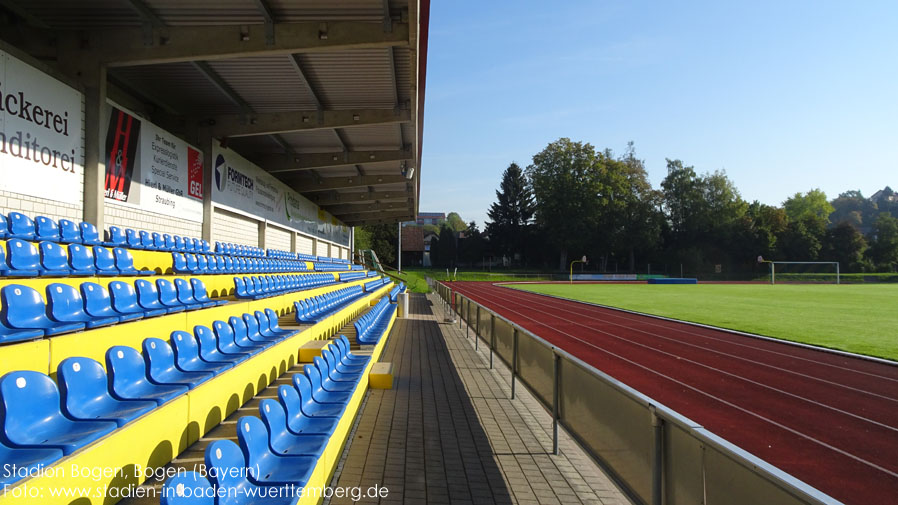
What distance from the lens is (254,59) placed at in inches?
447

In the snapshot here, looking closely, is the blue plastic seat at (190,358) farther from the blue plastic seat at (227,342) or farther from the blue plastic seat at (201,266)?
the blue plastic seat at (201,266)

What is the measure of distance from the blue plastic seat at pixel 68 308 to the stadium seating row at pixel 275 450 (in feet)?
Answer: 6.09

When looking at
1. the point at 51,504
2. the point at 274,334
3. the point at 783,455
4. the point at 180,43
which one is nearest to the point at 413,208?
the point at 180,43

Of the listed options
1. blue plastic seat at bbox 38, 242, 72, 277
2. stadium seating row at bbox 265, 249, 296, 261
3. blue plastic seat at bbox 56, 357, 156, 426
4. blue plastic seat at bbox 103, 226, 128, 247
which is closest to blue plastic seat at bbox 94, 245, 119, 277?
blue plastic seat at bbox 38, 242, 72, 277

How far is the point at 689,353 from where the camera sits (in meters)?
10.7

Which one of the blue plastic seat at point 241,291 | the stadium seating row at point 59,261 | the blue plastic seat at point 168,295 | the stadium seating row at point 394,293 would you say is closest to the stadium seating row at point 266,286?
the blue plastic seat at point 241,291

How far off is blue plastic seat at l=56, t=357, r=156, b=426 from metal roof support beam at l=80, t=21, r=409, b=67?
8.18 metres

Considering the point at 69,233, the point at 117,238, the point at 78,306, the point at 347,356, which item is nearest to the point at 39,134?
the point at 117,238

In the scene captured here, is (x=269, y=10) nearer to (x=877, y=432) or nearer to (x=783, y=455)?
(x=783, y=455)

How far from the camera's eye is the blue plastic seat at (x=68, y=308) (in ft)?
14.1

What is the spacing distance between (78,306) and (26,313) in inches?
23.9

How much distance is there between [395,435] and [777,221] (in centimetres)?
7804

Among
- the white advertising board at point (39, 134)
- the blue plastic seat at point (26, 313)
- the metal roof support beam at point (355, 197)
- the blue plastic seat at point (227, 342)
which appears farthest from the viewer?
the metal roof support beam at point (355, 197)

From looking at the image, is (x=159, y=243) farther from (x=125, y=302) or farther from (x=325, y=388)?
(x=325, y=388)
